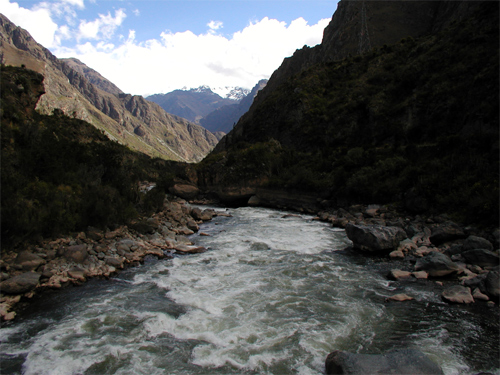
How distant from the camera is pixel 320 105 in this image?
54.1m

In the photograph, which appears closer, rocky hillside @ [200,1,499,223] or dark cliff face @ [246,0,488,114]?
rocky hillside @ [200,1,499,223]

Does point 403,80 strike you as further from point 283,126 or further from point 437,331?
point 437,331

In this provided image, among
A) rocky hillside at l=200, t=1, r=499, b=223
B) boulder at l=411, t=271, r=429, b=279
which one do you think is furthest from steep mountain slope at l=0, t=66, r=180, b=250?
rocky hillside at l=200, t=1, r=499, b=223

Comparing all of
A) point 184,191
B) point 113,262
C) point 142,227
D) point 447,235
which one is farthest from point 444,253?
point 184,191

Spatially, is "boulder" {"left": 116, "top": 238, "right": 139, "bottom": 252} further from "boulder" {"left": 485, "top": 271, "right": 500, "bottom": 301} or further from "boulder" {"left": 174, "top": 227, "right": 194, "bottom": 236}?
"boulder" {"left": 485, "top": 271, "right": 500, "bottom": 301}

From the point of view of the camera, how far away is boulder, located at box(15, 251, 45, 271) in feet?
34.0

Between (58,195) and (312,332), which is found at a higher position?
(58,195)

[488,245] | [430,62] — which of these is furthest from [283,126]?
[488,245]

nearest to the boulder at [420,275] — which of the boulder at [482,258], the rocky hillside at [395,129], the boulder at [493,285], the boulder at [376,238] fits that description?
the boulder at [493,285]

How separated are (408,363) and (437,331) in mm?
2745

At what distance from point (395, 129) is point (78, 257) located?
130 ft

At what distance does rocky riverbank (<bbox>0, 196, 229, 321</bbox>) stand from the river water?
0.61m

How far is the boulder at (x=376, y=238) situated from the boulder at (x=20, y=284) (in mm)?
14895

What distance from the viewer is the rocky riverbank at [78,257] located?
9.30 meters
